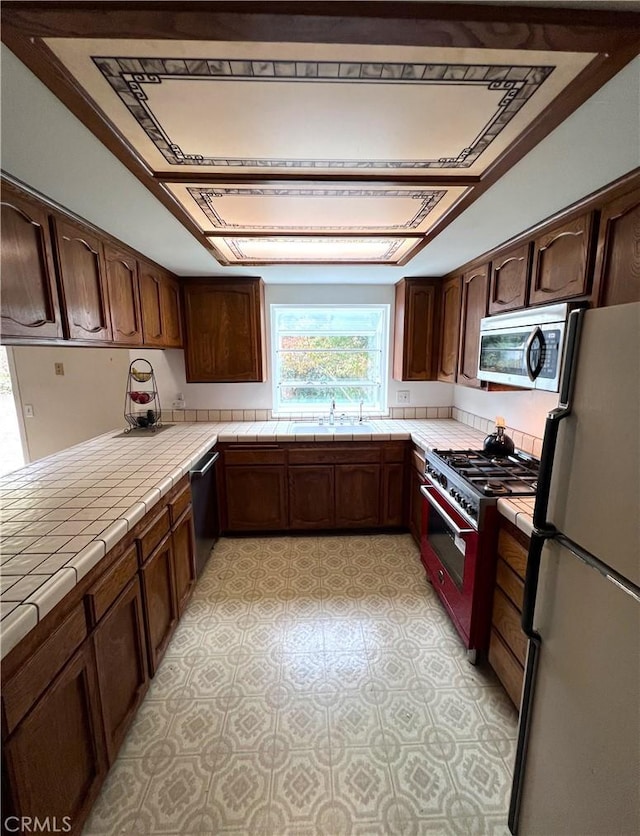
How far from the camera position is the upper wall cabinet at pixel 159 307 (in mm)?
2307

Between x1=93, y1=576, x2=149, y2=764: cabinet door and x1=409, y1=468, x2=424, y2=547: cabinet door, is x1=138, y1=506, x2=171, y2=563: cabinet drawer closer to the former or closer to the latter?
x1=93, y1=576, x2=149, y2=764: cabinet door

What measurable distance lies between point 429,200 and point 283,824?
2476mm

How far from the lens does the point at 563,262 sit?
1.48 metres

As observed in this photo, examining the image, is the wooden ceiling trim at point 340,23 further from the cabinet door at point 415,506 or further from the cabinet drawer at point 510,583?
the cabinet door at point 415,506

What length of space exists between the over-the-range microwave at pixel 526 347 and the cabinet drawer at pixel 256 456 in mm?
1622

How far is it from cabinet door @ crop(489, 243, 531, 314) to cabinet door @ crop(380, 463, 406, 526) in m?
1.41

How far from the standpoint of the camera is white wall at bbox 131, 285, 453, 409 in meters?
3.17

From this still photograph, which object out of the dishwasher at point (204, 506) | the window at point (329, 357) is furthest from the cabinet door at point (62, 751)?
the window at point (329, 357)

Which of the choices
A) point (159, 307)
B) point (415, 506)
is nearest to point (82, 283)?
point (159, 307)

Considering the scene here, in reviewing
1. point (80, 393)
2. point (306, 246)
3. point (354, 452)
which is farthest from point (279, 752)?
point (80, 393)

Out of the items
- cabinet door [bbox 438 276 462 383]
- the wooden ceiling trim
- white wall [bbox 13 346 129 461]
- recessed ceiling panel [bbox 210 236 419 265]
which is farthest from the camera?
white wall [bbox 13 346 129 461]

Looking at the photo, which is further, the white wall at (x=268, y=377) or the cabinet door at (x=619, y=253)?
the white wall at (x=268, y=377)

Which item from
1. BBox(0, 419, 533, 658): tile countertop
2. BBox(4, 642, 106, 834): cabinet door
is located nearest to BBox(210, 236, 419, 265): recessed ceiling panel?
BBox(0, 419, 533, 658): tile countertop

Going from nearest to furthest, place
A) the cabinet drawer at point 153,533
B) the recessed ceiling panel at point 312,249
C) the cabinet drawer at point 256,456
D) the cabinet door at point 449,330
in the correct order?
the cabinet drawer at point 153,533 → the recessed ceiling panel at point 312,249 → the cabinet door at point 449,330 → the cabinet drawer at point 256,456
